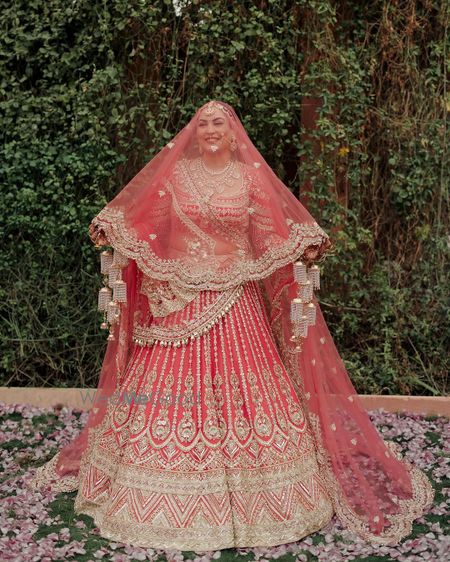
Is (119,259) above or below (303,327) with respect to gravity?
above

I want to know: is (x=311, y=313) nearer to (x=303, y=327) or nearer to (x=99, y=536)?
(x=303, y=327)

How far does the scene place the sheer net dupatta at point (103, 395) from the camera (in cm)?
354

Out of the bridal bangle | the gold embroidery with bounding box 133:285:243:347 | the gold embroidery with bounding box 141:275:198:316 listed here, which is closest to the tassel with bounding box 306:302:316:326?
the bridal bangle

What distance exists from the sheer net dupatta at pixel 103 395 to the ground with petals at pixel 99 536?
9 cm

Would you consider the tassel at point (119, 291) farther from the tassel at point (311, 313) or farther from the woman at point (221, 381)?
the tassel at point (311, 313)

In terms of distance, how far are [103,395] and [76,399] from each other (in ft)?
4.68

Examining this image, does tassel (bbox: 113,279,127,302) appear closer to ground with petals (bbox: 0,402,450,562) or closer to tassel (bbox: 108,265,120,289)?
tassel (bbox: 108,265,120,289)

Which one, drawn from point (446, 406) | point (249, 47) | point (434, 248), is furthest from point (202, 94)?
point (446, 406)

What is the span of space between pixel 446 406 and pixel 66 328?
8.28 feet

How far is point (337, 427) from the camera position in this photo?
354 centimetres

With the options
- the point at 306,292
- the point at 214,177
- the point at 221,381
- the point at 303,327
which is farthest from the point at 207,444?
the point at 214,177

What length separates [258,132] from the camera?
16.5 feet

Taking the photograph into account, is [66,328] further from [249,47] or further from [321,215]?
[249,47]

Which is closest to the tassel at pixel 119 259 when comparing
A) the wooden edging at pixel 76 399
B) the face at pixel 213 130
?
the face at pixel 213 130
